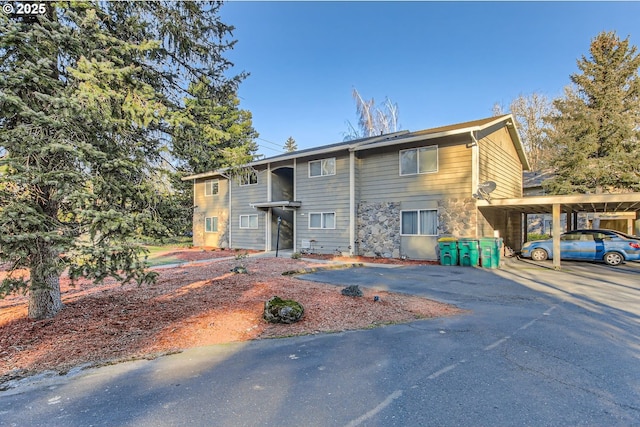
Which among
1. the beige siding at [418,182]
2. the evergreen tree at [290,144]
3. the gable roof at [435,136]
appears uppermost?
the evergreen tree at [290,144]

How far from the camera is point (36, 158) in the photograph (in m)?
3.78

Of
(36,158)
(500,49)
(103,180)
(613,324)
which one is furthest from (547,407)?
(500,49)

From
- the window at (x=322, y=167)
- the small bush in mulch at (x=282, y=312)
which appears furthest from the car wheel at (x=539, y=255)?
the small bush in mulch at (x=282, y=312)

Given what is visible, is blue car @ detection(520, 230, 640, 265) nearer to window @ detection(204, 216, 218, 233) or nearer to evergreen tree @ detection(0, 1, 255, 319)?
evergreen tree @ detection(0, 1, 255, 319)

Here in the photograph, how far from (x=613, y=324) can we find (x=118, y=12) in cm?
932

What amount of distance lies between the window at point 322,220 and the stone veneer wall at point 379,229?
1301 mm

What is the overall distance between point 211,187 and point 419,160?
14.3m

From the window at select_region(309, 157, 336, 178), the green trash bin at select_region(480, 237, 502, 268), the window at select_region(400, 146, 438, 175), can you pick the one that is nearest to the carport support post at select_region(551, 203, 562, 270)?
the green trash bin at select_region(480, 237, 502, 268)

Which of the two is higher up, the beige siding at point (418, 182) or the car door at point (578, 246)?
the beige siding at point (418, 182)

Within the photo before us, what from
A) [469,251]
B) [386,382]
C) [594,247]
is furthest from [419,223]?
[386,382]

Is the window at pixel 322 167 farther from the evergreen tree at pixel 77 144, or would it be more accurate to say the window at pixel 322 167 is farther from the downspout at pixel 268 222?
the evergreen tree at pixel 77 144

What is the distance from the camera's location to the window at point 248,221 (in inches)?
727

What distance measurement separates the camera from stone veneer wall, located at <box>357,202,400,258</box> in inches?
526

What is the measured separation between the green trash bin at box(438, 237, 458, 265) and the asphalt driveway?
240 inches
